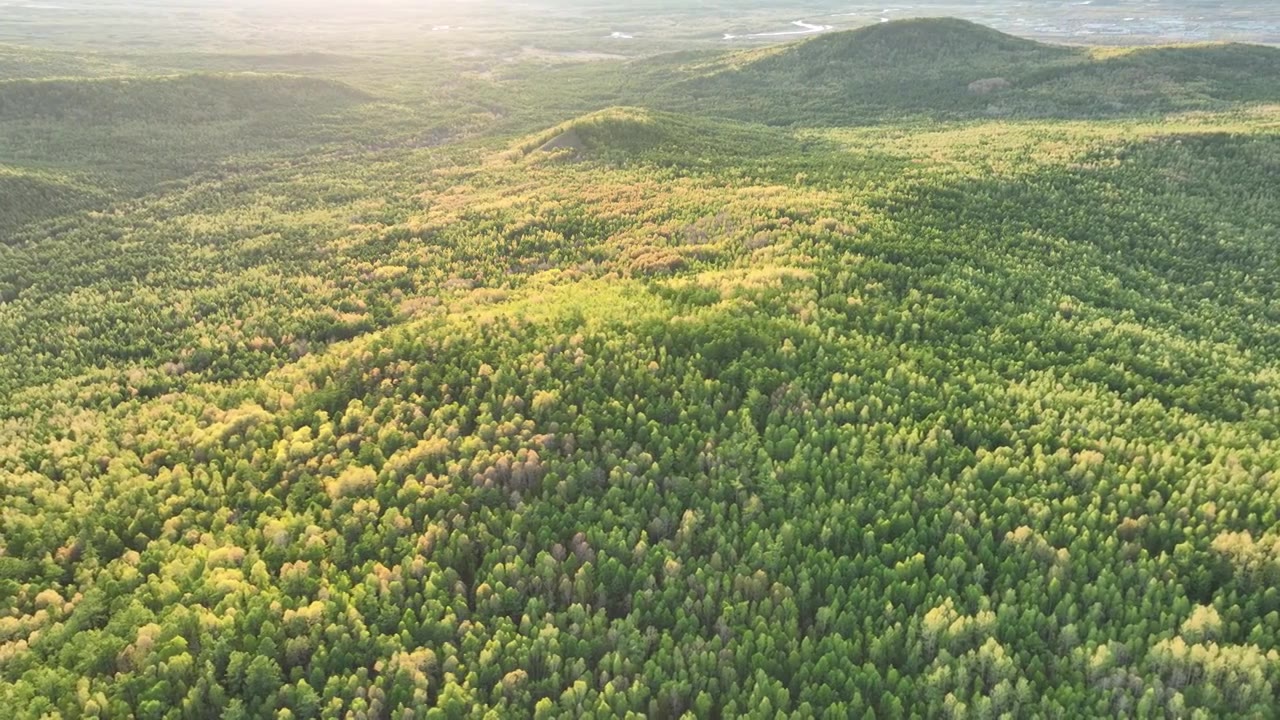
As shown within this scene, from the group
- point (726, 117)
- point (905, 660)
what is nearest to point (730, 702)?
point (905, 660)

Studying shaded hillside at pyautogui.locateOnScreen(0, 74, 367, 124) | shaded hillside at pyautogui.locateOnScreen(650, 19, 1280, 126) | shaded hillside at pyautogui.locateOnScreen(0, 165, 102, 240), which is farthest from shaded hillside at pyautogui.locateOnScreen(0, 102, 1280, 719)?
shaded hillside at pyautogui.locateOnScreen(650, 19, 1280, 126)

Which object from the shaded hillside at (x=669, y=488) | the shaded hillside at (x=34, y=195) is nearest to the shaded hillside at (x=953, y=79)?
the shaded hillside at (x=669, y=488)

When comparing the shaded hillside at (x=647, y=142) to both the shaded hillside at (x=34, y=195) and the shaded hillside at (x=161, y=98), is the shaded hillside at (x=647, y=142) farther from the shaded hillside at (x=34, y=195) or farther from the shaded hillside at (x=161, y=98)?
the shaded hillside at (x=161, y=98)

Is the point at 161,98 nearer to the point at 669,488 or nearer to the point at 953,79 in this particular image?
the point at 669,488

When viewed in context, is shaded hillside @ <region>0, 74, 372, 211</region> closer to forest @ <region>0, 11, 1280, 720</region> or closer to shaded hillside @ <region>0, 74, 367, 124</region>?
shaded hillside @ <region>0, 74, 367, 124</region>

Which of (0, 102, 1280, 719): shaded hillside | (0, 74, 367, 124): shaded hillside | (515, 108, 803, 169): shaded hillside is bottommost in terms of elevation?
(0, 102, 1280, 719): shaded hillside

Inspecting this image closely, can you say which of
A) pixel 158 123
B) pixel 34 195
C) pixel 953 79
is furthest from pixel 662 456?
pixel 953 79
